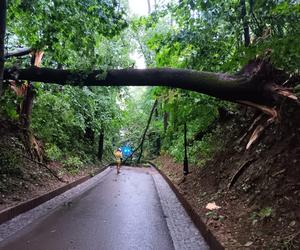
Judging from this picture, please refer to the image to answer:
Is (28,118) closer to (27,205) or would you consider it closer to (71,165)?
(71,165)

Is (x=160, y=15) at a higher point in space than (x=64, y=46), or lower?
higher

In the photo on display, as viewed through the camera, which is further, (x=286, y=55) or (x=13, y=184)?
(x=13, y=184)

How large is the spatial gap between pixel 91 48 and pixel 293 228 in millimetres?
8091

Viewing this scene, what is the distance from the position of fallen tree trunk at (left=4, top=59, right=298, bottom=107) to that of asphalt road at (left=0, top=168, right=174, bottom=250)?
3623 millimetres

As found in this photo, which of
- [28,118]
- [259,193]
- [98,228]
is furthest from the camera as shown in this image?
[28,118]

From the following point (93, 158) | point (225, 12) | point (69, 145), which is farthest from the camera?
point (93, 158)

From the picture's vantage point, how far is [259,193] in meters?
7.73

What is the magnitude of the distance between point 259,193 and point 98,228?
3.59 metres

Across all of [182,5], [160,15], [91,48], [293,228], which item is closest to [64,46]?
[91,48]

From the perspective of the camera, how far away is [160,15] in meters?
12.7

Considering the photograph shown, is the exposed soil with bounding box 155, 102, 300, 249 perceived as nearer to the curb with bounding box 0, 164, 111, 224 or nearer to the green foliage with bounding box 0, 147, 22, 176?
the curb with bounding box 0, 164, 111, 224

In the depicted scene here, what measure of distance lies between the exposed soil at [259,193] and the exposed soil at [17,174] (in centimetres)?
483

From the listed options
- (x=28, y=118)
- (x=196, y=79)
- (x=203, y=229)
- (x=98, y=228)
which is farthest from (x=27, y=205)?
(x=28, y=118)

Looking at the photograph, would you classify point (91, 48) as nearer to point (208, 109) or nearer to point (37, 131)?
point (208, 109)
